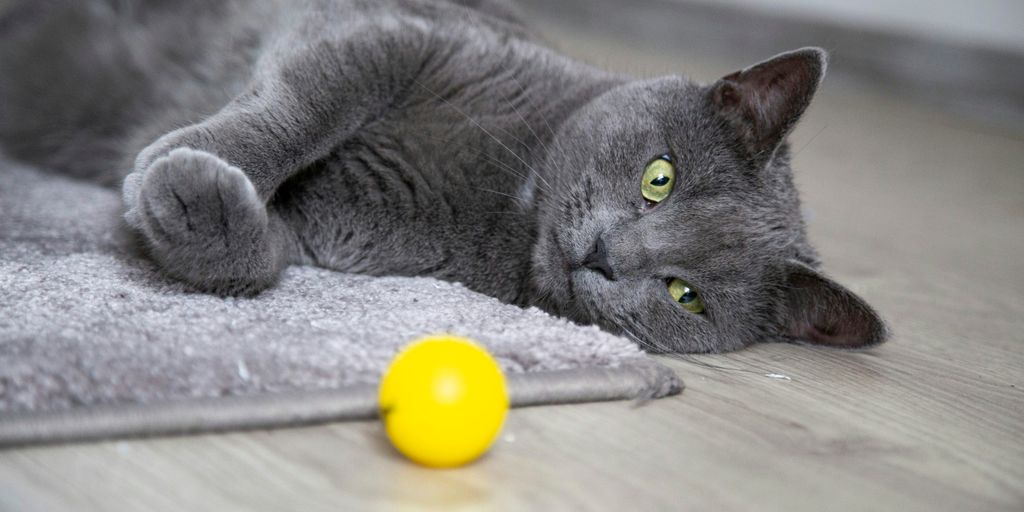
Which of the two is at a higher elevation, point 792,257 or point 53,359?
point 792,257

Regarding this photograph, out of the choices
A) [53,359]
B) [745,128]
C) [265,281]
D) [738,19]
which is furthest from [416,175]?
[738,19]

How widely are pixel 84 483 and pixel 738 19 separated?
409cm

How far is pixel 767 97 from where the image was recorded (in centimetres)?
128

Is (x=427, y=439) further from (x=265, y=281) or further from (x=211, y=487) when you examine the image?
(x=265, y=281)

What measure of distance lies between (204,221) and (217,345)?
0.25 metres

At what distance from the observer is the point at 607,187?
1.25 metres

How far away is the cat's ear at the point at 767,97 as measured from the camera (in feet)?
4.08

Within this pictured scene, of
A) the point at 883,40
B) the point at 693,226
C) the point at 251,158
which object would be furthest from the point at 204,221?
the point at 883,40

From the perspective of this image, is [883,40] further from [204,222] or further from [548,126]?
[204,222]

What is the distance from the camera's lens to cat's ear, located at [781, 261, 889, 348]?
127 cm

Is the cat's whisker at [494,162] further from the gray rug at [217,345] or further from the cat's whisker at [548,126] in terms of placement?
the gray rug at [217,345]

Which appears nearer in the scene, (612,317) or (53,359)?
(53,359)

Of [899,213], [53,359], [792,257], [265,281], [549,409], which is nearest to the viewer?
[53,359]

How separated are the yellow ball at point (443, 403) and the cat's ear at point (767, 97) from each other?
1.98ft
